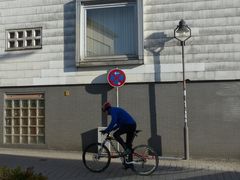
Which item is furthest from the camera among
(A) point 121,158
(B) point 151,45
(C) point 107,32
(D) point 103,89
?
(C) point 107,32

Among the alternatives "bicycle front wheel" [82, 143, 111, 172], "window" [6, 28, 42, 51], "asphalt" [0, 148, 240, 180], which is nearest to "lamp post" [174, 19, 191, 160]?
"asphalt" [0, 148, 240, 180]

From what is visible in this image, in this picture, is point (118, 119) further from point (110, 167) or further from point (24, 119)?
point (24, 119)

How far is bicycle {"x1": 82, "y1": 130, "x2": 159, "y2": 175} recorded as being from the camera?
8844mm

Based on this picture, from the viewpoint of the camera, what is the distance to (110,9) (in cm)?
1220

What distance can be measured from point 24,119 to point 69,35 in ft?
9.89

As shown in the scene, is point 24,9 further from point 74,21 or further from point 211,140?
point 211,140

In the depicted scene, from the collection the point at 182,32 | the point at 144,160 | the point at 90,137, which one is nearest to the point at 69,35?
the point at 90,137

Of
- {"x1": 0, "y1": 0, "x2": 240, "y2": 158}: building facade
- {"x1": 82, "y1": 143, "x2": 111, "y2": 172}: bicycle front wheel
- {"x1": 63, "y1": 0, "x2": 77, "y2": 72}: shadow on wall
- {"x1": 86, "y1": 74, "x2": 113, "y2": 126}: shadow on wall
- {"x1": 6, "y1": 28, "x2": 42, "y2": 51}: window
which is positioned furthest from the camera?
{"x1": 6, "y1": 28, "x2": 42, "y2": 51}: window

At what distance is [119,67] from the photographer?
11.7 meters

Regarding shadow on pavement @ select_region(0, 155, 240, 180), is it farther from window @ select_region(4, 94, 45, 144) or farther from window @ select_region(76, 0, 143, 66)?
window @ select_region(76, 0, 143, 66)

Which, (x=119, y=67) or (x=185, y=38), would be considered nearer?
(x=185, y=38)

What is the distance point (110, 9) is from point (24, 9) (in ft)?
9.12

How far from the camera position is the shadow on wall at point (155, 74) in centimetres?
1134

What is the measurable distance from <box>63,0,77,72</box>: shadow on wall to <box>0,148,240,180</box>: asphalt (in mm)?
2666
